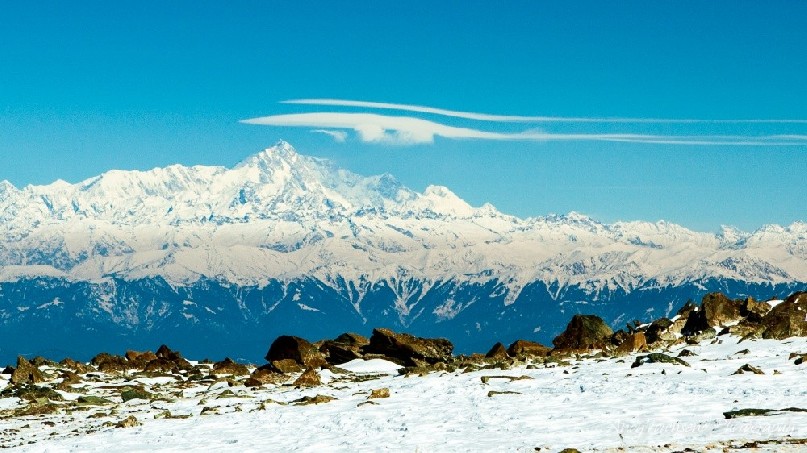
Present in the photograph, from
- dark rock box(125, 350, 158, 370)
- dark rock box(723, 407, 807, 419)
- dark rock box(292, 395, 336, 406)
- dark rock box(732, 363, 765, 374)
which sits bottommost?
dark rock box(125, 350, 158, 370)

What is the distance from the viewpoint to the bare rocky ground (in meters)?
29.8

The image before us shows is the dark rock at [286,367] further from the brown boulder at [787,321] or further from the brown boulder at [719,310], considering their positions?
the brown boulder at [787,321]

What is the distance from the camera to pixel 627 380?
40.9m

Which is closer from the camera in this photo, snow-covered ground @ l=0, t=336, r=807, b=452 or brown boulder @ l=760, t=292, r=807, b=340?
snow-covered ground @ l=0, t=336, r=807, b=452

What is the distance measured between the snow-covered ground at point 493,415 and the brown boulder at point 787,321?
157 inches

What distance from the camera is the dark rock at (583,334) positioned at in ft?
233

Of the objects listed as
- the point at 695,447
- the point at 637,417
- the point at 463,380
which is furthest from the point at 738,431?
the point at 463,380

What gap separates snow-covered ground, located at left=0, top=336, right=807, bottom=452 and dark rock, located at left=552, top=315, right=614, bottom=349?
66.2ft

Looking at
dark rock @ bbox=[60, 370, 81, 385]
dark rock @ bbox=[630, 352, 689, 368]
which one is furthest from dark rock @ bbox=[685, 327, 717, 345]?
dark rock @ bbox=[60, 370, 81, 385]

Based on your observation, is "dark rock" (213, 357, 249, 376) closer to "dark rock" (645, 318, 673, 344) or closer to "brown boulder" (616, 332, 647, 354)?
"brown boulder" (616, 332, 647, 354)

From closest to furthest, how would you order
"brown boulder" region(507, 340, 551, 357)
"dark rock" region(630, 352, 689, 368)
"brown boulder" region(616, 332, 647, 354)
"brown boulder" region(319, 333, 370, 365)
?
"dark rock" region(630, 352, 689, 368)
"brown boulder" region(616, 332, 647, 354)
"brown boulder" region(507, 340, 551, 357)
"brown boulder" region(319, 333, 370, 365)

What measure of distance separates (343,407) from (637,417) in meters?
13.3

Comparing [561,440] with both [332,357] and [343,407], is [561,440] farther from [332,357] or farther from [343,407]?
[332,357]

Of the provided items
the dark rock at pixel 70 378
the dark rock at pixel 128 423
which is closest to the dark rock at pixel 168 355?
the dark rock at pixel 70 378
